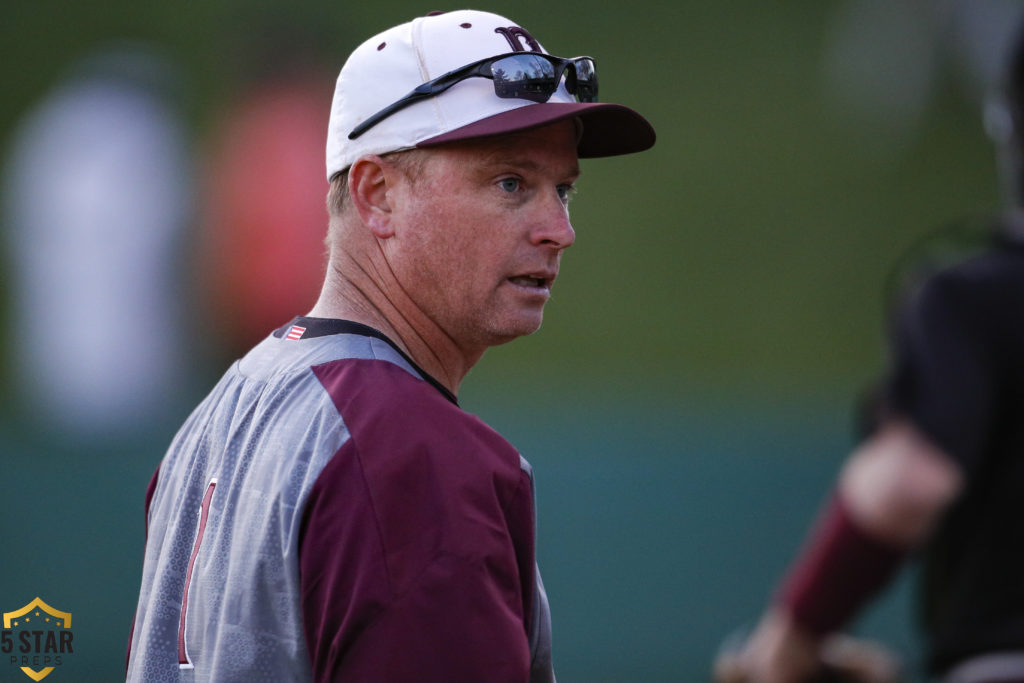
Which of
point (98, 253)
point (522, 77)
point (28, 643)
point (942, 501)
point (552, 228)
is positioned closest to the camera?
point (942, 501)

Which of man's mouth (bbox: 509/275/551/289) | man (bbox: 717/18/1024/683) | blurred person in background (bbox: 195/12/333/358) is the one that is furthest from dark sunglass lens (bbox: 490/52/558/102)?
blurred person in background (bbox: 195/12/333/358)

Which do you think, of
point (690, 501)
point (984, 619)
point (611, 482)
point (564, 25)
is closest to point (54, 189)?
point (564, 25)

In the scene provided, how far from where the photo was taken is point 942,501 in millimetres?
1210

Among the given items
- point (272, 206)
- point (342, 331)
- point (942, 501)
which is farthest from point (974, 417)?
point (272, 206)

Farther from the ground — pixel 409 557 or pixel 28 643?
pixel 409 557

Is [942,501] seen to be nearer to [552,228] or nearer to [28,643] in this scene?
[552,228]

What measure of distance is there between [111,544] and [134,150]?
2.12 meters

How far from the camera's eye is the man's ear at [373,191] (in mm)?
2184

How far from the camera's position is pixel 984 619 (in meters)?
1.29

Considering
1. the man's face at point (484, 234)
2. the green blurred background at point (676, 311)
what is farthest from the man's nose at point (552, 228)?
the green blurred background at point (676, 311)

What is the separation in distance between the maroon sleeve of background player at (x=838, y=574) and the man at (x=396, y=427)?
23.0 inches

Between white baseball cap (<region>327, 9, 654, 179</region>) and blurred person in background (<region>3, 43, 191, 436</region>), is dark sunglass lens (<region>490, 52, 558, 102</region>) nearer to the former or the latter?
white baseball cap (<region>327, 9, 654, 179</region>)

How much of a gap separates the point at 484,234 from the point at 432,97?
265 millimetres

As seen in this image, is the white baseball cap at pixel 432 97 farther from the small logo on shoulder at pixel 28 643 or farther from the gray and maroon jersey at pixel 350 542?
the small logo on shoulder at pixel 28 643
